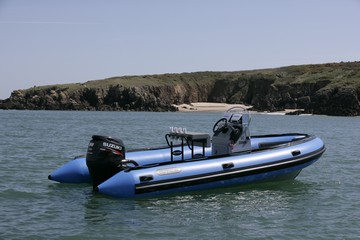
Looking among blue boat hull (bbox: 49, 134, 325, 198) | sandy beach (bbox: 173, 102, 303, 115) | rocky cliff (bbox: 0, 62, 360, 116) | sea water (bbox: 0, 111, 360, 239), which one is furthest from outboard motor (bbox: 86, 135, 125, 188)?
sandy beach (bbox: 173, 102, 303, 115)

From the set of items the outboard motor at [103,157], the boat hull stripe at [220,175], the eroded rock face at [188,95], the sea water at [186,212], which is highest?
the eroded rock face at [188,95]

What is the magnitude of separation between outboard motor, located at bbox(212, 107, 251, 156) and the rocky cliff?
5523 centimetres

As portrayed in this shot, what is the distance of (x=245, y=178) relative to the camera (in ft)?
36.6

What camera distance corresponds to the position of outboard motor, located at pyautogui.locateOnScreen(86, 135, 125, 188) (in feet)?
32.6

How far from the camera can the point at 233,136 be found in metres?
11.9

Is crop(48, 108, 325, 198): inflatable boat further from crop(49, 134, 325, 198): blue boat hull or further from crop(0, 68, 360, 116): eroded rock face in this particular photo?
crop(0, 68, 360, 116): eroded rock face

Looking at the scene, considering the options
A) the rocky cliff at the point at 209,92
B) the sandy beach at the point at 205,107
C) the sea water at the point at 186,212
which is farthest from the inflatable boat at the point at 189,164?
the sandy beach at the point at 205,107

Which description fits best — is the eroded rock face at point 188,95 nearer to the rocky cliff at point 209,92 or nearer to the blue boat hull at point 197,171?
the rocky cliff at point 209,92

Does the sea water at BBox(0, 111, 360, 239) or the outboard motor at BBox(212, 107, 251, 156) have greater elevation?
the outboard motor at BBox(212, 107, 251, 156)

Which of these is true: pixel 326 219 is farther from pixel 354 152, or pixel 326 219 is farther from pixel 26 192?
pixel 354 152

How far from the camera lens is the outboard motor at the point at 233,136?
11.9 metres

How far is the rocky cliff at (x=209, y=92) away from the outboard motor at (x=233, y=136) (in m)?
55.2

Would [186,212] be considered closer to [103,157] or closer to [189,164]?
[189,164]

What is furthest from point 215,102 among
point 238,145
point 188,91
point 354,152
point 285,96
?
point 238,145
